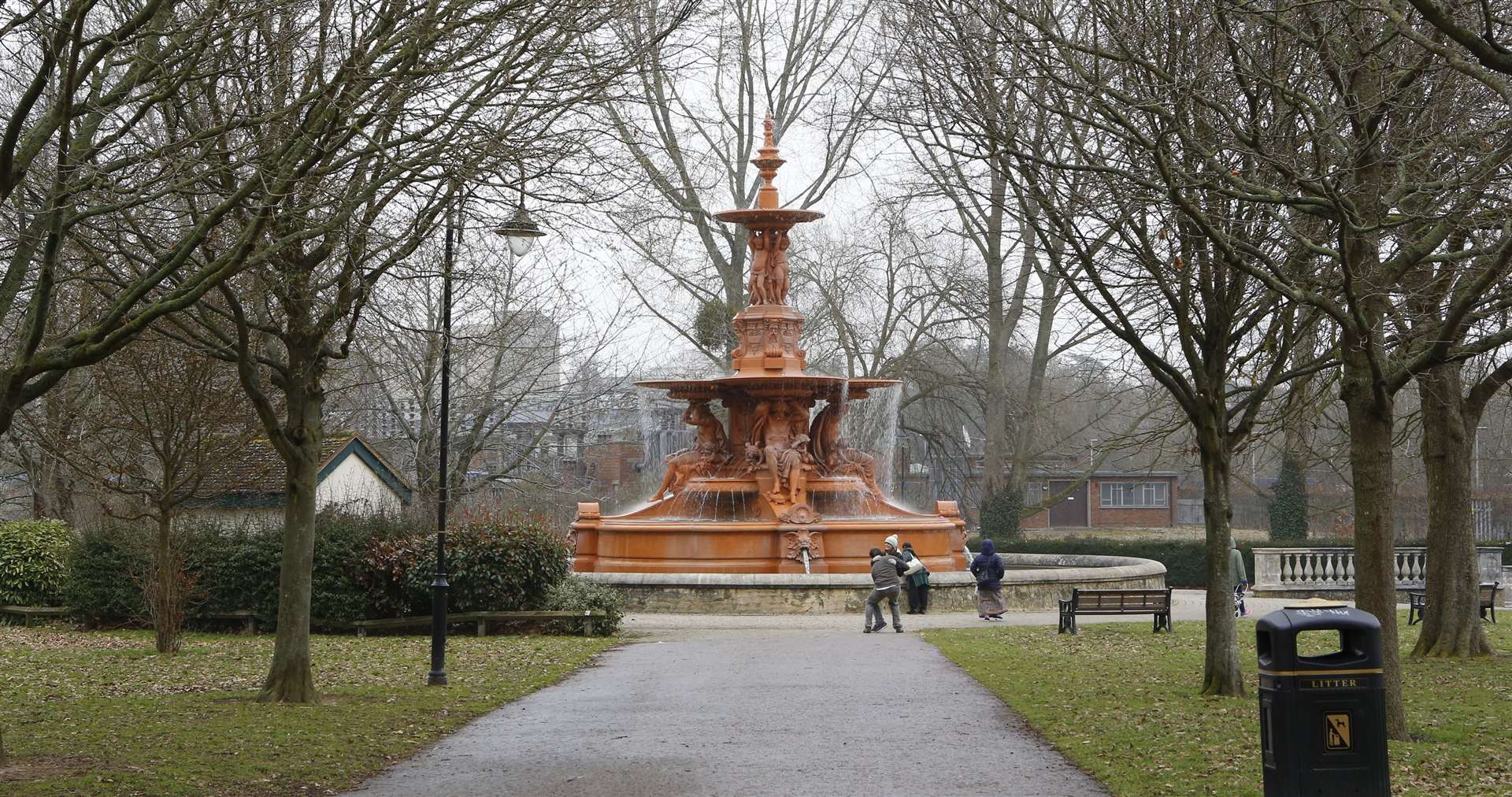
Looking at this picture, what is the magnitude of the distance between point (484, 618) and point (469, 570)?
27.9 inches

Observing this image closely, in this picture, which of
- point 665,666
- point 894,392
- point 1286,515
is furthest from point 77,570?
point 1286,515

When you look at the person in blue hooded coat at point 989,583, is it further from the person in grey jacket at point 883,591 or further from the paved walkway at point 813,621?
the person in grey jacket at point 883,591

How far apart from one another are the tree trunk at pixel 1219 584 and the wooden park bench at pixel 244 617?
548 inches

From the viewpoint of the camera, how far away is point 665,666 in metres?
17.2

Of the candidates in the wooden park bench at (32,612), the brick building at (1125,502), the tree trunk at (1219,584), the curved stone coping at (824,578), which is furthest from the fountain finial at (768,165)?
the brick building at (1125,502)

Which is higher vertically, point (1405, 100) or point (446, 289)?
point (1405, 100)

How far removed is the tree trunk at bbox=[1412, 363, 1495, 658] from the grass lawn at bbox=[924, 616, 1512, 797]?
0.40 meters

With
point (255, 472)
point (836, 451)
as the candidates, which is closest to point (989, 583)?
point (836, 451)

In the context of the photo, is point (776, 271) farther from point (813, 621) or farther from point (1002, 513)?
point (1002, 513)

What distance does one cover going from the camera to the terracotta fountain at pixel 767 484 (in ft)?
87.5

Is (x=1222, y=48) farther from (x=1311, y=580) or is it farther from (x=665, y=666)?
(x=1311, y=580)

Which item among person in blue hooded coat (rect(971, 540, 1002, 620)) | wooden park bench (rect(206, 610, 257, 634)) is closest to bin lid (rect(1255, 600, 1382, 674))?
person in blue hooded coat (rect(971, 540, 1002, 620))

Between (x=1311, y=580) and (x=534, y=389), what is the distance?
59.6 feet

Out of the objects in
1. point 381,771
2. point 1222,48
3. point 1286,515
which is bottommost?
point 381,771
